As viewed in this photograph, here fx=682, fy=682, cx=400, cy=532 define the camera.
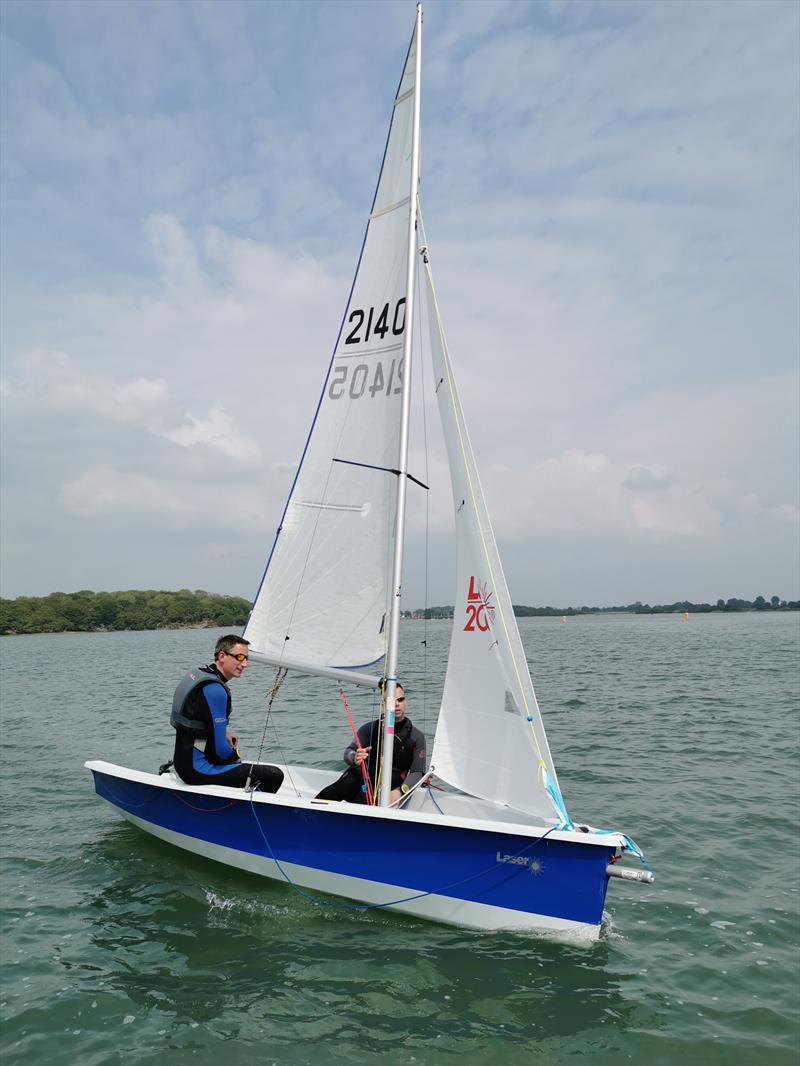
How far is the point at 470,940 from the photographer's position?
5.21m

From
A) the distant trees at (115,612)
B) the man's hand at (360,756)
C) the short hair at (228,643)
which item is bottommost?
the distant trees at (115,612)

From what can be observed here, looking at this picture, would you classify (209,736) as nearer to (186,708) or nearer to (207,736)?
(207,736)

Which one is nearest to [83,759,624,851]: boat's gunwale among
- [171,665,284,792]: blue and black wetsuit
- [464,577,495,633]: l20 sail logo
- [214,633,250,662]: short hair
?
[171,665,284,792]: blue and black wetsuit

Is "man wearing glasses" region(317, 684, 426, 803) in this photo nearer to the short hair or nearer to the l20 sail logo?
the l20 sail logo

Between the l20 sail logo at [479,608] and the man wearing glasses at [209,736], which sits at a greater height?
the l20 sail logo at [479,608]

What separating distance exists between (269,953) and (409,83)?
26.0ft

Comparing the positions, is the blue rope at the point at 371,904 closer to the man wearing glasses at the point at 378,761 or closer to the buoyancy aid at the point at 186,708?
the man wearing glasses at the point at 378,761

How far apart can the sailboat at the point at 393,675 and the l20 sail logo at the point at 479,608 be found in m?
0.01

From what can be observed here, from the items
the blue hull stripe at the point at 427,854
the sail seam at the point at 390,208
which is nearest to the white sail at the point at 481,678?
the blue hull stripe at the point at 427,854

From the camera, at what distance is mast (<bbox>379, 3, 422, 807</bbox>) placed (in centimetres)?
605

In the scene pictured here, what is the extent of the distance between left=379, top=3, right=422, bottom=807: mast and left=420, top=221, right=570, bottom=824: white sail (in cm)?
25

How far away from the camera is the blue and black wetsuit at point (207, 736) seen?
636 centimetres

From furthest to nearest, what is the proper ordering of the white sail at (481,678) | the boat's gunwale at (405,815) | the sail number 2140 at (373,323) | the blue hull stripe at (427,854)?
the sail number 2140 at (373,323), the white sail at (481,678), the blue hull stripe at (427,854), the boat's gunwale at (405,815)

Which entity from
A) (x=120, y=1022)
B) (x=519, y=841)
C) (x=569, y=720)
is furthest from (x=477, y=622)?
(x=569, y=720)
